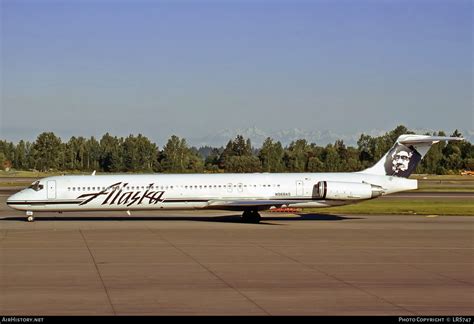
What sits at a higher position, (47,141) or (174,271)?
(47,141)

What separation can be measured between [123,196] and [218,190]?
4.89m

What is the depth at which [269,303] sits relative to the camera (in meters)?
16.1

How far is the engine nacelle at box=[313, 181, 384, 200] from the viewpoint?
39.4 metres

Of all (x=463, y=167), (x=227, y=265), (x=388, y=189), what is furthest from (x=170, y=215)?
(x=463, y=167)

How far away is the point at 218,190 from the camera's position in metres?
39.6

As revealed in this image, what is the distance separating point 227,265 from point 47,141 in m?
128

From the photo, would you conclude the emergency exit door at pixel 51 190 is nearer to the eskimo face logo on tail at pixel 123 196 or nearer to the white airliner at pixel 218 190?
the white airliner at pixel 218 190

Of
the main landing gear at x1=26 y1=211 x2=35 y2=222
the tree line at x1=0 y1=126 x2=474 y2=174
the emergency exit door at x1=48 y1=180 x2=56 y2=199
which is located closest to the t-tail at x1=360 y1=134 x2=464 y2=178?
the emergency exit door at x1=48 y1=180 x2=56 y2=199

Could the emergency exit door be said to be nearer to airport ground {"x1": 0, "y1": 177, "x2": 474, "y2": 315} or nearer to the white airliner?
the white airliner

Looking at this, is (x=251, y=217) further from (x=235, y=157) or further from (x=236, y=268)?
(x=235, y=157)

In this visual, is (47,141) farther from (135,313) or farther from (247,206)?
(135,313)

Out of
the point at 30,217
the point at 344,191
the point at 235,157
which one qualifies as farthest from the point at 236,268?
the point at 235,157

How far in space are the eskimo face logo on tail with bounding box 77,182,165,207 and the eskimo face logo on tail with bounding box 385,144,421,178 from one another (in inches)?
490

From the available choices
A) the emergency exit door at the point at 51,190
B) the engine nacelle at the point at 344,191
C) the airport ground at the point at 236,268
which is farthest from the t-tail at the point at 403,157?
the emergency exit door at the point at 51,190
